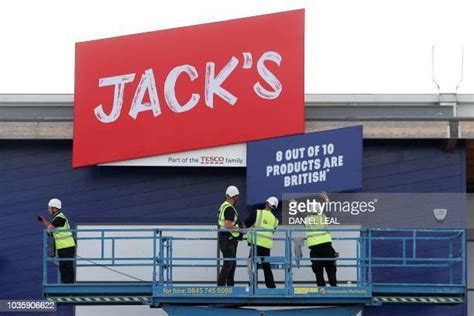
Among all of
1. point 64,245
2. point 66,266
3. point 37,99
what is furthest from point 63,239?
point 37,99

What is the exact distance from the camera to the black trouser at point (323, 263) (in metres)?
22.9

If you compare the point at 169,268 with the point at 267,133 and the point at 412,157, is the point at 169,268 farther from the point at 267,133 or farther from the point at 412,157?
the point at 412,157

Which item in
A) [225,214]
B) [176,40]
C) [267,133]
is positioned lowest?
[225,214]

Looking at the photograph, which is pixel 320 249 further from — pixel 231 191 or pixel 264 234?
pixel 231 191

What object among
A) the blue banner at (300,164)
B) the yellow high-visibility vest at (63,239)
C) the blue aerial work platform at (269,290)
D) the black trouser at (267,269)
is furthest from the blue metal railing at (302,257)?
the blue banner at (300,164)

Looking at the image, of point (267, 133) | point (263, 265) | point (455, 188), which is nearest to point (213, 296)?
point (263, 265)

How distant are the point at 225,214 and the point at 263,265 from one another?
1.14 meters

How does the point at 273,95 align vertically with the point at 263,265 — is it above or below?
above

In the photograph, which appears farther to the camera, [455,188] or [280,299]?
[455,188]

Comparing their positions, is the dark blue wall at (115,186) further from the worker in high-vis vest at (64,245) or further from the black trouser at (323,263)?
the black trouser at (323,263)

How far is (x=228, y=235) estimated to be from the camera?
23000mm

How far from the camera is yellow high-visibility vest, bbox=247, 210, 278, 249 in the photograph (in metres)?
22.9

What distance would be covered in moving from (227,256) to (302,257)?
158 centimetres

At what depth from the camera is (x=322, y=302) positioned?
2259 cm
